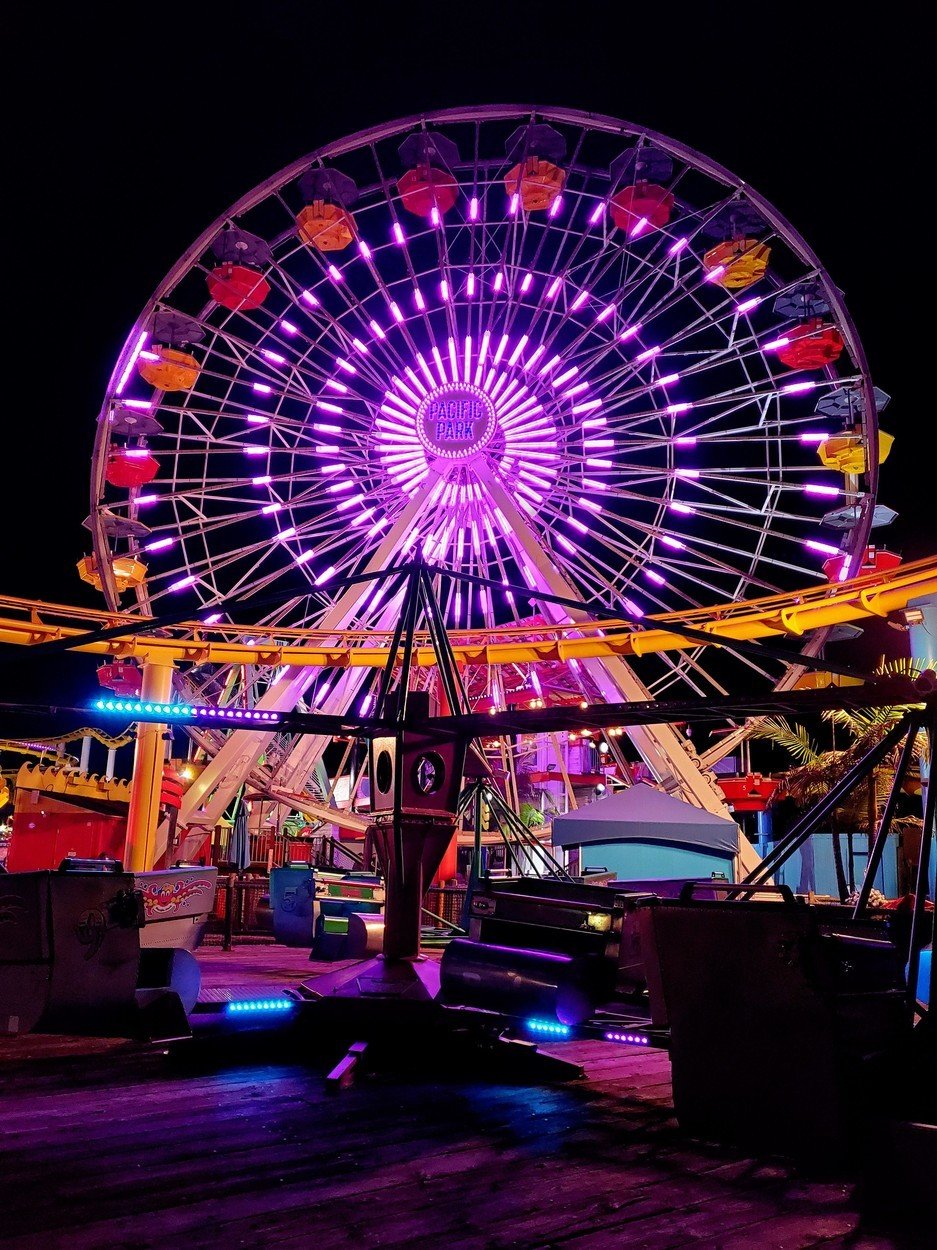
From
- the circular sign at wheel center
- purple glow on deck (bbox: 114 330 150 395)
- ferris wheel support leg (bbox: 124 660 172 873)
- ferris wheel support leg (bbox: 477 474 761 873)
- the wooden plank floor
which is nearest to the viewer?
the wooden plank floor

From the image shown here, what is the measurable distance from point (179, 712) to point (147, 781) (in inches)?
452

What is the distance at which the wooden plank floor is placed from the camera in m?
3.09

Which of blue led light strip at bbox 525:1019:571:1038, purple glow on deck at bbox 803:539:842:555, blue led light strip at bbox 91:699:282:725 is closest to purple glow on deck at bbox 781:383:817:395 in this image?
purple glow on deck at bbox 803:539:842:555

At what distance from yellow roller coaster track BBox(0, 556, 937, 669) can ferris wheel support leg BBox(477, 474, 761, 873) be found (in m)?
1.29

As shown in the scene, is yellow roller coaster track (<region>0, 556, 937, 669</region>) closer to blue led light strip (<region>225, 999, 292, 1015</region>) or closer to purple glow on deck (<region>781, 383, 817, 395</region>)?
purple glow on deck (<region>781, 383, 817, 395</region>)

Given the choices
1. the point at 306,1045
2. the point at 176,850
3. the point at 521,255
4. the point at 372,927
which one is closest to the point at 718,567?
the point at 521,255

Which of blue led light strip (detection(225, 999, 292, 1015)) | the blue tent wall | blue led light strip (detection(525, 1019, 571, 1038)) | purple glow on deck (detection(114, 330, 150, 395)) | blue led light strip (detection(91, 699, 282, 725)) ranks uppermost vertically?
purple glow on deck (detection(114, 330, 150, 395))

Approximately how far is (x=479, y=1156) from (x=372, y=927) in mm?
6884

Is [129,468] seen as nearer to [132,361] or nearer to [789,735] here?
[132,361]

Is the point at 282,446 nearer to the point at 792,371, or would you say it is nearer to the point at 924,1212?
the point at 792,371

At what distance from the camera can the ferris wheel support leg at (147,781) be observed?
1664 cm

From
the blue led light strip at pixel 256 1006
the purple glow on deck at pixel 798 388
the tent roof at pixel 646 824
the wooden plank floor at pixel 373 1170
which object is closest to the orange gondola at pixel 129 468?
the tent roof at pixel 646 824

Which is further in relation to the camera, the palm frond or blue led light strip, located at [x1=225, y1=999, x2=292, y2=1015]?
the palm frond

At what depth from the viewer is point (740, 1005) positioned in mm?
4070
